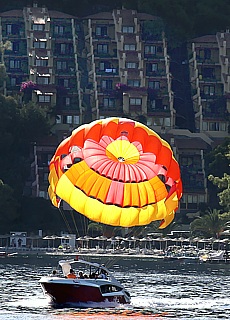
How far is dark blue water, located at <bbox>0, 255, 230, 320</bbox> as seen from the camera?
303ft

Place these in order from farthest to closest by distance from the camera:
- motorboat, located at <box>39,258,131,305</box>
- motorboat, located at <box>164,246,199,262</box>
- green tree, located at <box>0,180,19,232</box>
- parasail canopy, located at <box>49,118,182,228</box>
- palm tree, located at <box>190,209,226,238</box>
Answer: green tree, located at <box>0,180,19,232</box> < palm tree, located at <box>190,209,226,238</box> < motorboat, located at <box>164,246,199,262</box> < motorboat, located at <box>39,258,131,305</box> < parasail canopy, located at <box>49,118,182,228</box>

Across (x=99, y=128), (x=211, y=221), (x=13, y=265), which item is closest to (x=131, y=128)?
(x=99, y=128)

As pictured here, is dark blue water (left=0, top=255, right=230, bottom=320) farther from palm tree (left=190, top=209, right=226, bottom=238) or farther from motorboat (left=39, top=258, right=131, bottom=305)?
palm tree (left=190, top=209, right=226, bottom=238)

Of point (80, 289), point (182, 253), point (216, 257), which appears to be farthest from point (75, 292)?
point (182, 253)

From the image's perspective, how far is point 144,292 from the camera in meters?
113

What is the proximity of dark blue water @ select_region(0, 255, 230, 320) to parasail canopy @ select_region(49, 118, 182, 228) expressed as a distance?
6.77 m

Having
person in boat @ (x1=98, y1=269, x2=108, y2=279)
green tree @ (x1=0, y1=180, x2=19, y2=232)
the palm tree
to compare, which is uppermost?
green tree @ (x1=0, y1=180, x2=19, y2=232)

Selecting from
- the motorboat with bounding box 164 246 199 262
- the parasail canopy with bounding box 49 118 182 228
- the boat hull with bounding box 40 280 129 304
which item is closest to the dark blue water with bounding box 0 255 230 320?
the boat hull with bounding box 40 280 129 304

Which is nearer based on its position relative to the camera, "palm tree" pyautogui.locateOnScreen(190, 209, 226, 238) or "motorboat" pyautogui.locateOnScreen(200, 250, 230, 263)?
"motorboat" pyautogui.locateOnScreen(200, 250, 230, 263)

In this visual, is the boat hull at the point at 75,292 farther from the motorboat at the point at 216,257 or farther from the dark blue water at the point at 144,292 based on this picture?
the motorboat at the point at 216,257

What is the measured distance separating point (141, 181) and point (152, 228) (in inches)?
4213

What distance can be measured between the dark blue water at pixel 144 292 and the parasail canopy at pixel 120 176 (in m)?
6.77

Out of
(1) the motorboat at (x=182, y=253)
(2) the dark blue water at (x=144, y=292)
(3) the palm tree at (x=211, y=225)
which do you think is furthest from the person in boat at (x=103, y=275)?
(3) the palm tree at (x=211, y=225)

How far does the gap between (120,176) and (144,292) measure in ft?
75.3
